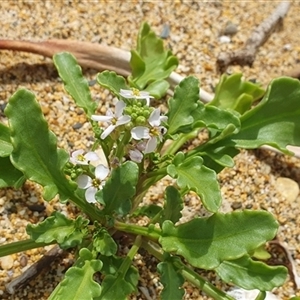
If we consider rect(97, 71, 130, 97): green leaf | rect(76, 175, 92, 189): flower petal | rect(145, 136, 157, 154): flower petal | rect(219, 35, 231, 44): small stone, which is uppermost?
rect(219, 35, 231, 44): small stone

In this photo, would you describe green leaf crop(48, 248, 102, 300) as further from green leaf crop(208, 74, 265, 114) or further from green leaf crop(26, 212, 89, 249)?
green leaf crop(208, 74, 265, 114)

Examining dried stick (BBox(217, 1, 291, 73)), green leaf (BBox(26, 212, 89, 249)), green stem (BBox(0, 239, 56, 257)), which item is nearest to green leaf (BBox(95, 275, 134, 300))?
green leaf (BBox(26, 212, 89, 249))

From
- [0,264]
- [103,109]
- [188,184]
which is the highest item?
[188,184]

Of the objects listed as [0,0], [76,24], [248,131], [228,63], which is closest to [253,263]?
[248,131]

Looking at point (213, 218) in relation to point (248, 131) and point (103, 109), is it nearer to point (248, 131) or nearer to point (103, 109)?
point (248, 131)

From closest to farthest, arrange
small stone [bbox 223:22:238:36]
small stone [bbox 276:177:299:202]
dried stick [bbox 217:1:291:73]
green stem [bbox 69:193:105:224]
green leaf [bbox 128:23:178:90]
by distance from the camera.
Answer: green stem [bbox 69:193:105:224], green leaf [bbox 128:23:178:90], small stone [bbox 276:177:299:202], dried stick [bbox 217:1:291:73], small stone [bbox 223:22:238:36]

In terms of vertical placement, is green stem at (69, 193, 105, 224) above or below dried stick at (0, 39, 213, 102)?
below

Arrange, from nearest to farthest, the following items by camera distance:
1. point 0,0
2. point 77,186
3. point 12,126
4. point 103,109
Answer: point 12,126, point 77,186, point 103,109, point 0,0

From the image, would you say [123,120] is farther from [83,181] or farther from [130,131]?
[83,181]
